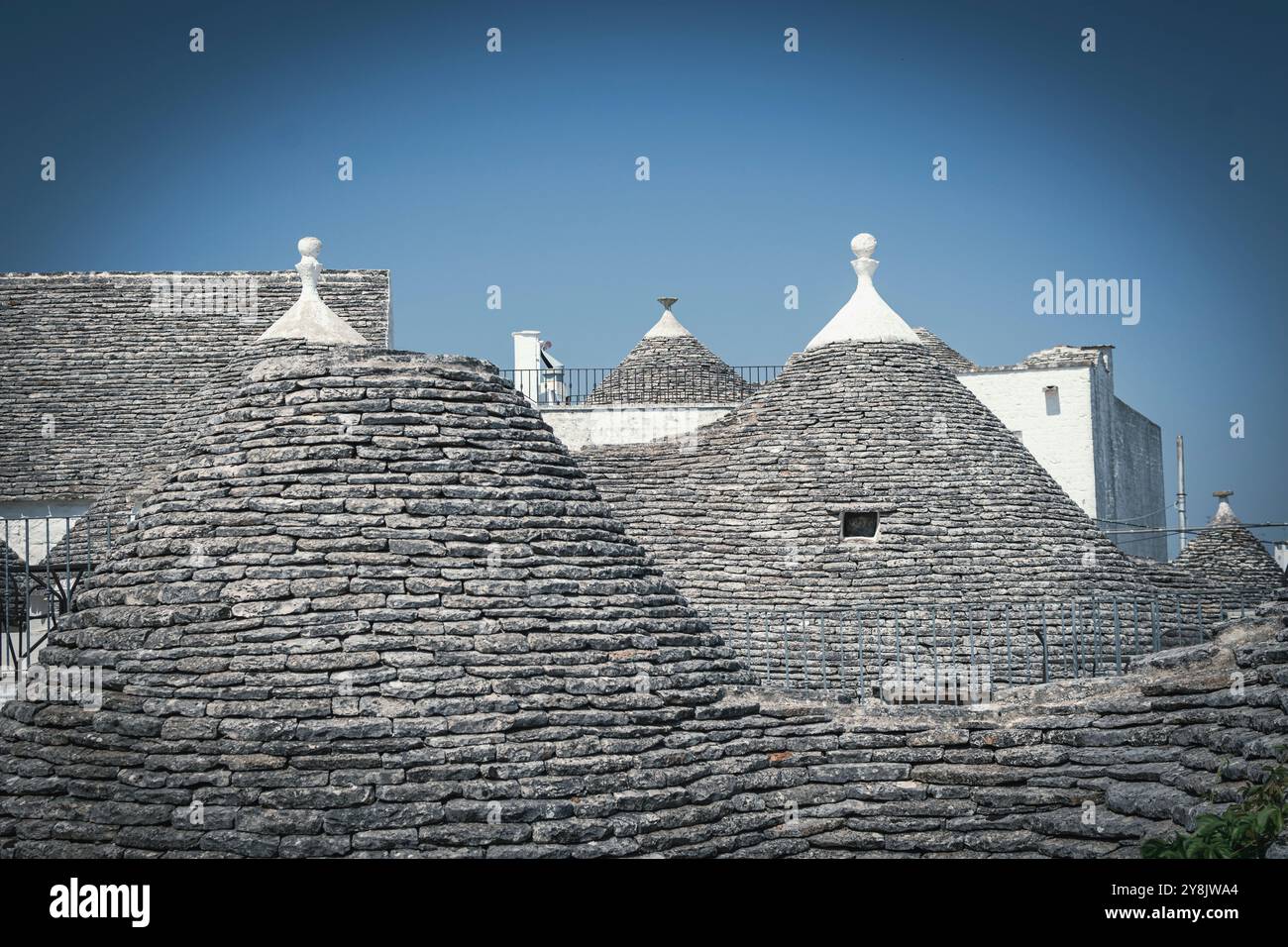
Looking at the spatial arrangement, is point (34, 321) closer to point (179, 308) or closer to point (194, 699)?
point (179, 308)

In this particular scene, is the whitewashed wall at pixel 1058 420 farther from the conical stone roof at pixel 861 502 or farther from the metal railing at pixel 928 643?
the metal railing at pixel 928 643

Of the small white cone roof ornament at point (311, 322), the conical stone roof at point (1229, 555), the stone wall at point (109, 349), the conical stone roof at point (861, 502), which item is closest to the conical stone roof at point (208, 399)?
the small white cone roof ornament at point (311, 322)

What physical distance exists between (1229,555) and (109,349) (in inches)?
753

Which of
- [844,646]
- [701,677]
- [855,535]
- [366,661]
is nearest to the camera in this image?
[366,661]

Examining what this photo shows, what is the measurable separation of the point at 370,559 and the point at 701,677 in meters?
2.38

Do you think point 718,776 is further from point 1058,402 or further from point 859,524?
point 1058,402

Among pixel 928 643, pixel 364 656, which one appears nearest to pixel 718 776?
pixel 364 656

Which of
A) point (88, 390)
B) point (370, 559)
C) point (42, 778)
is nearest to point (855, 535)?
point (370, 559)

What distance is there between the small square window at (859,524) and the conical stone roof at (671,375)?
9.33 metres

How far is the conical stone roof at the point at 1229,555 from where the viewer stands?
77.8ft

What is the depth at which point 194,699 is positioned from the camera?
914cm

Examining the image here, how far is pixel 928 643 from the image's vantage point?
1591cm
